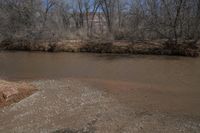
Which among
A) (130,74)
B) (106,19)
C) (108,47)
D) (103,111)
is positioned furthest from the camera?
(106,19)

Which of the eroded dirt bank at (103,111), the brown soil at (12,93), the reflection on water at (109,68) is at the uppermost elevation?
the brown soil at (12,93)

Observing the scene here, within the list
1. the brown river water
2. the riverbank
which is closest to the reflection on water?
→ the brown river water

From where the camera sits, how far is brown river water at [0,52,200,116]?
10.4m

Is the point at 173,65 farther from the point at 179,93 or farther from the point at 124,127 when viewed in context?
the point at 124,127

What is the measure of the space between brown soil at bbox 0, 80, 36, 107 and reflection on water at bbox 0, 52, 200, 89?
12.2 ft

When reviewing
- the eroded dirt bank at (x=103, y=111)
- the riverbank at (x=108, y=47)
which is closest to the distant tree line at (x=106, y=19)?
the riverbank at (x=108, y=47)

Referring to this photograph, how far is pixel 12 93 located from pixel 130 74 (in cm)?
671

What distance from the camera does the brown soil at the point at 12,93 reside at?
10384 millimetres

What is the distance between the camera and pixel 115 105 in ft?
32.1

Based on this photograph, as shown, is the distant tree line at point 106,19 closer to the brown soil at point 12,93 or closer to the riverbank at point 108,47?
the riverbank at point 108,47

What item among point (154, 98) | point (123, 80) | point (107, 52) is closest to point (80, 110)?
point (154, 98)

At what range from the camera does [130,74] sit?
15.7 m

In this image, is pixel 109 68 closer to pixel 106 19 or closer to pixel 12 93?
pixel 12 93

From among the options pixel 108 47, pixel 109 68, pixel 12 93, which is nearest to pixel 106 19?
pixel 108 47
